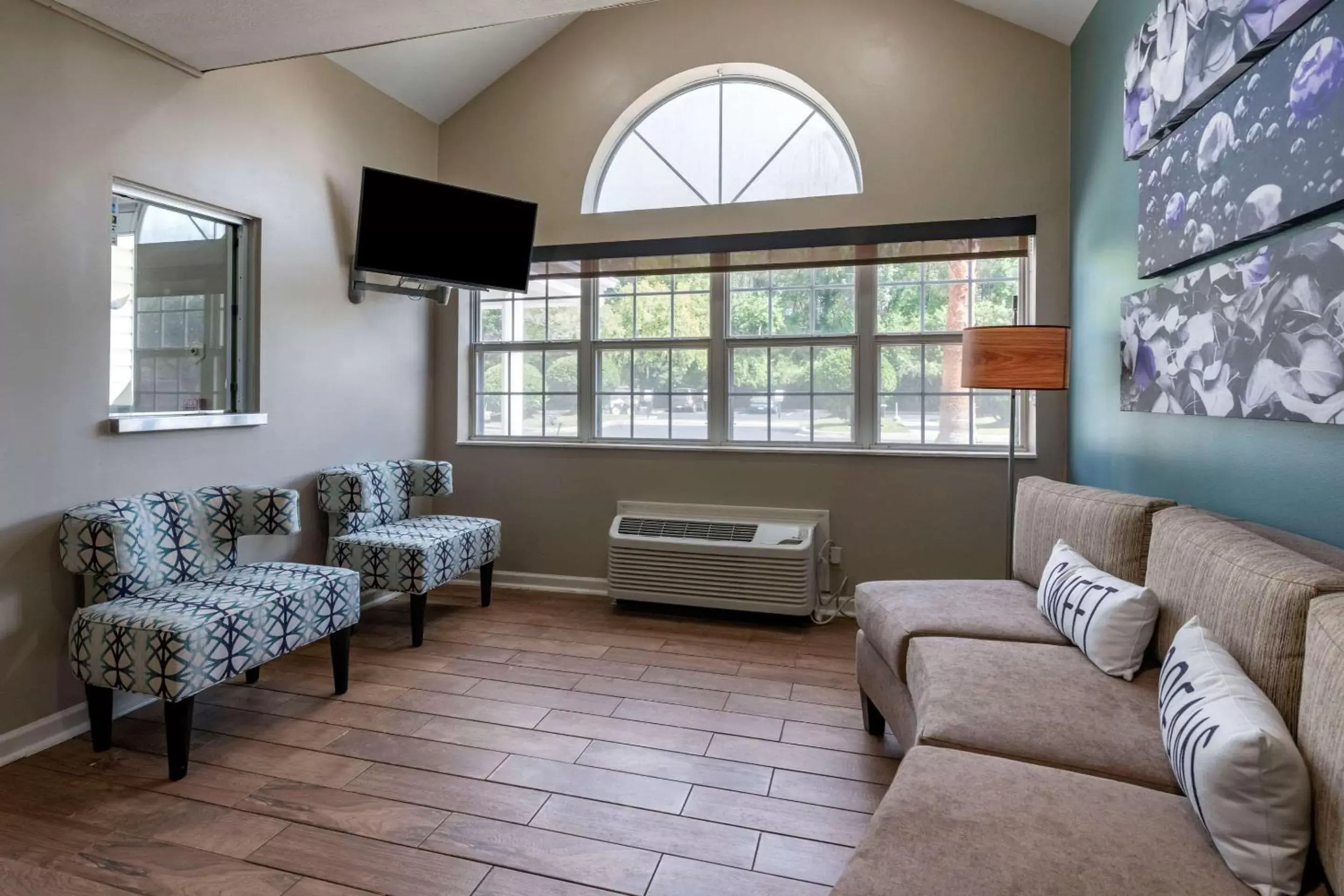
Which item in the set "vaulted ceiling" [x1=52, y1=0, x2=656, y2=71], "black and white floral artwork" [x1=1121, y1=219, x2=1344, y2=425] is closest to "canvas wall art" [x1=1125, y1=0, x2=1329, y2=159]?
"black and white floral artwork" [x1=1121, y1=219, x2=1344, y2=425]

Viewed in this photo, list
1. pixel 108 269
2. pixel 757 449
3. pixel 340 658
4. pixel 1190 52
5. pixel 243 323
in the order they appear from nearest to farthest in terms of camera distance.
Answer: pixel 1190 52
pixel 108 269
pixel 340 658
pixel 243 323
pixel 757 449

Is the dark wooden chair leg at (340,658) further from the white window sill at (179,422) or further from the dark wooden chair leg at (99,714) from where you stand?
the white window sill at (179,422)

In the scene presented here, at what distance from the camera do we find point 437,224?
3676mm

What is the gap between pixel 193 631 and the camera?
7.05ft

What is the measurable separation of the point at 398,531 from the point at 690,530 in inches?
60.1

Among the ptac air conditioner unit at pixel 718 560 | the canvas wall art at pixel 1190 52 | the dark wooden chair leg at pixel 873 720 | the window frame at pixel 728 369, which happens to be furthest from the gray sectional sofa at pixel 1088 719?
the window frame at pixel 728 369

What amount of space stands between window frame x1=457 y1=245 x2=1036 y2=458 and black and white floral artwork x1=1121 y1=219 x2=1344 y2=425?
130cm

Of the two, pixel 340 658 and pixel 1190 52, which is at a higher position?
pixel 1190 52

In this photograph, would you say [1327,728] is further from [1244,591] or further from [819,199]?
[819,199]

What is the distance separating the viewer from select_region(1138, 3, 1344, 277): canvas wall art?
1.57m

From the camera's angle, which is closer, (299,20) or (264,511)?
(299,20)

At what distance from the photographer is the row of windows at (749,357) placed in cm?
387

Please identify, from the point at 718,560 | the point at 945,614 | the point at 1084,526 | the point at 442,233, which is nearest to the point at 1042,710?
the point at 945,614

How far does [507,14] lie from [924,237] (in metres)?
2.28
